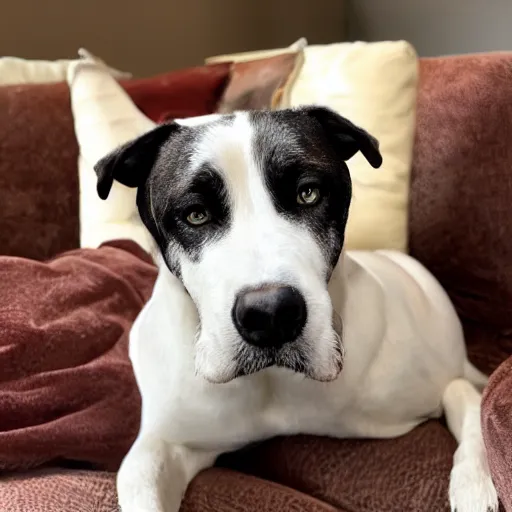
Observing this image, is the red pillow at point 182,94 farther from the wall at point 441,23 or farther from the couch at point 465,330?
the wall at point 441,23

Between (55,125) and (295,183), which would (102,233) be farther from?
(295,183)

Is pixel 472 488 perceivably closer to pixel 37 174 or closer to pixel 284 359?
pixel 284 359

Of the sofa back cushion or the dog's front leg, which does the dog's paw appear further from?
the sofa back cushion

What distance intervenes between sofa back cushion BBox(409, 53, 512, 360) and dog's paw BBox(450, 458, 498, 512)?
0.56m

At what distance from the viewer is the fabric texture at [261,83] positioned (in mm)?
1736

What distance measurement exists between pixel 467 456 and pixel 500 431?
0.19m

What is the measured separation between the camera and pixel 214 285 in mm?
933

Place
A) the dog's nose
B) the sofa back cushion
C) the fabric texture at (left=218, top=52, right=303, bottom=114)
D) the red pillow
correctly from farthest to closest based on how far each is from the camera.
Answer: the red pillow → the fabric texture at (left=218, top=52, right=303, bottom=114) → the sofa back cushion → the dog's nose

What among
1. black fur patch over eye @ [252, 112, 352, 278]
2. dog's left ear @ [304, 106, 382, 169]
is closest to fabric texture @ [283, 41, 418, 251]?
dog's left ear @ [304, 106, 382, 169]

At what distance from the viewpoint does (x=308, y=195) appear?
1018 millimetres

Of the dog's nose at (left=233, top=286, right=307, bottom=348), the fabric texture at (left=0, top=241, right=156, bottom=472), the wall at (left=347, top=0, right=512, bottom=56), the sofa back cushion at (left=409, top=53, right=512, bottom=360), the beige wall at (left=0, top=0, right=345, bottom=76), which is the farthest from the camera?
the beige wall at (left=0, top=0, right=345, bottom=76)

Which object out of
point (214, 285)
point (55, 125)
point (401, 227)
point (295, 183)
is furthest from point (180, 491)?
point (55, 125)

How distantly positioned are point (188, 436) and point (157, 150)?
1.52 feet

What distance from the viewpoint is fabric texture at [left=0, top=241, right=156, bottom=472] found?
122 cm
